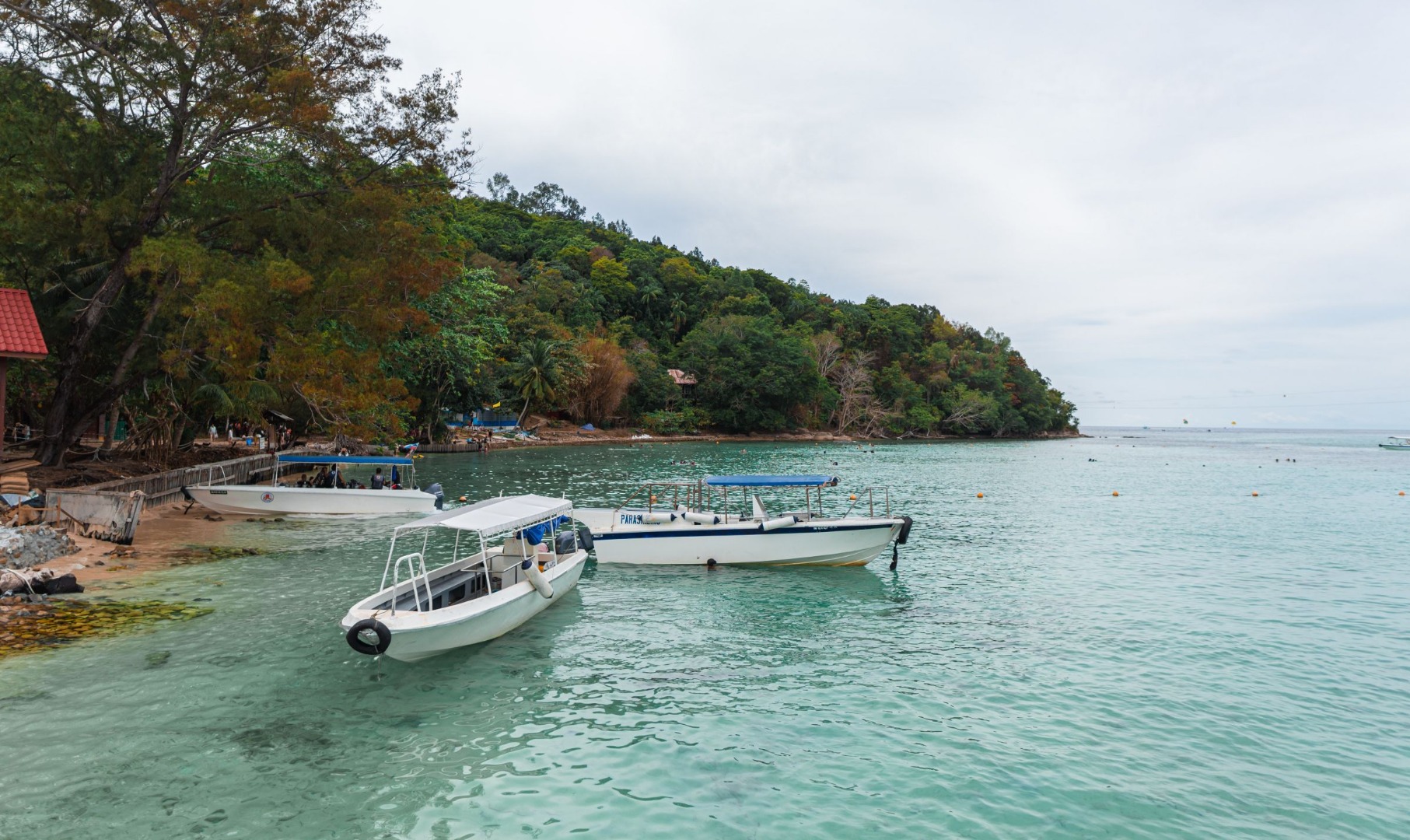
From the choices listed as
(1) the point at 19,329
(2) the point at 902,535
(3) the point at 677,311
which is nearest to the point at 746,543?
(2) the point at 902,535

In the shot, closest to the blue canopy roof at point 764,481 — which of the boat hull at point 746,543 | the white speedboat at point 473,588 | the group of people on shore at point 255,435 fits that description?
the boat hull at point 746,543

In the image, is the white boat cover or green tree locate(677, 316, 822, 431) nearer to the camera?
the white boat cover

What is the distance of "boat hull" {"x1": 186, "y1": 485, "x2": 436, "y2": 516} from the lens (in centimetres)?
2634

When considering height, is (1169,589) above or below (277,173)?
below

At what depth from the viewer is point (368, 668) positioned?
11766mm

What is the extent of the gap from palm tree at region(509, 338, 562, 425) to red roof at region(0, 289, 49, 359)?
2042 inches

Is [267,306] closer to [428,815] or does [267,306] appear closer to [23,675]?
[23,675]

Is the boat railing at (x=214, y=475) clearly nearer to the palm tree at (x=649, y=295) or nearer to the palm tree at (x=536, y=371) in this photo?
the palm tree at (x=536, y=371)

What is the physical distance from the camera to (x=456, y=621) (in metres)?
11.7

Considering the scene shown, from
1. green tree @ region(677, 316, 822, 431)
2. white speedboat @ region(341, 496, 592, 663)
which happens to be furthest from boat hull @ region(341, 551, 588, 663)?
green tree @ region(677, 316, 822, 431)

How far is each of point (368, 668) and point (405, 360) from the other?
3346 cm

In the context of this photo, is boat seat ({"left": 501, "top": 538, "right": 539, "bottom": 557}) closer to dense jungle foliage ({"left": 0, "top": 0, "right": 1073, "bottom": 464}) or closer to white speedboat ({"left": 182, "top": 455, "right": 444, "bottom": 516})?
dense jungle foliage ({"left": 0, "top": 0, "right": 1073, "bottom": 464})

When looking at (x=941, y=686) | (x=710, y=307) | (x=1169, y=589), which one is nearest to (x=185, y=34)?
(x=941, y=686)

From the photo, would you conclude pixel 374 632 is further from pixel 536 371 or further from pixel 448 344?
pixel 536 371
